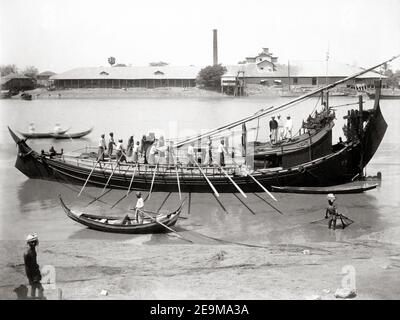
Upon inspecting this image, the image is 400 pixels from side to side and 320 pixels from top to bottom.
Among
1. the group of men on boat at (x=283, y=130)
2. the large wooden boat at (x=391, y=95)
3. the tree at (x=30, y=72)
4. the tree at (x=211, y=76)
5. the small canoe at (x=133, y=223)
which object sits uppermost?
the tree at (x=30, y=72)

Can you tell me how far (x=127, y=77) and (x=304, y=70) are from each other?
2647cm

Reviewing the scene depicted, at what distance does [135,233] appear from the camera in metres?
15.7

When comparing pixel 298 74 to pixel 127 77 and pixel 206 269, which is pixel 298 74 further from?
pixel 206 269

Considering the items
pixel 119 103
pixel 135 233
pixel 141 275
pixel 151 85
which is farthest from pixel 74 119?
pixel 141 275

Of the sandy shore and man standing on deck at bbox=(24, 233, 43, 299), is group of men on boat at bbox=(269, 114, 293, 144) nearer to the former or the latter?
the sandy shore

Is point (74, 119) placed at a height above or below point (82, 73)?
below

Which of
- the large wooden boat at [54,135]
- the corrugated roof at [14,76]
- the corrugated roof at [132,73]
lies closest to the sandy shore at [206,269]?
the large wooden boat at [54,135]

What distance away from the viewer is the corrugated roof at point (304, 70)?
66562 millimetres

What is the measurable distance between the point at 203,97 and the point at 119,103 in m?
12.4

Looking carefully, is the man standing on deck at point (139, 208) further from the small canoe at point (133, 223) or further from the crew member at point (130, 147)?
the crew member at point (130, 147)

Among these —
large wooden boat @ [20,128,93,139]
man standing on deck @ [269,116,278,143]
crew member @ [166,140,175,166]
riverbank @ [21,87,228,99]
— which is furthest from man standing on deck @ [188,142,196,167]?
riverbank @ [21,87,228,99]

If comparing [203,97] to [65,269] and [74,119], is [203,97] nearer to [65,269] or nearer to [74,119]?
[74,119]

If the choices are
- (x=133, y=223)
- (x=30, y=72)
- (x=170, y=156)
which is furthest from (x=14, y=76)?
(x=133, y=223)

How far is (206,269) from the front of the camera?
12.4 m
